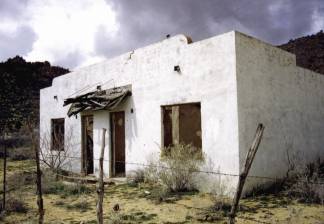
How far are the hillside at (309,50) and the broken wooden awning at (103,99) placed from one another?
19.1 m

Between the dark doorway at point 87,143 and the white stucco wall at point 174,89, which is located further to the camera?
the dark doorway at point 87,143

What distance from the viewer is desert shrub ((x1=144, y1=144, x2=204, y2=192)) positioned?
25.6 ft

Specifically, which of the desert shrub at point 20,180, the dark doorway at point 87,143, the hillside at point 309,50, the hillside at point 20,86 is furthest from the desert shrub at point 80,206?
the hillside at point 309,50

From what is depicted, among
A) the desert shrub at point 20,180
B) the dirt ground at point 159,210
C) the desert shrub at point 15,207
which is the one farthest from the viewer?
the desert shrub at point 20,180

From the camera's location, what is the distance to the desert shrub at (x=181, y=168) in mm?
7809

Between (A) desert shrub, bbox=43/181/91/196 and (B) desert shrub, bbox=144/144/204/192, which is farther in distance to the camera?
(A) desert shrub, bbox=43/181/91/196

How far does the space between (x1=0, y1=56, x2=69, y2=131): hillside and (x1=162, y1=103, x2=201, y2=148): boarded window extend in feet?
52.9

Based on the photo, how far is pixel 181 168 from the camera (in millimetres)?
7801

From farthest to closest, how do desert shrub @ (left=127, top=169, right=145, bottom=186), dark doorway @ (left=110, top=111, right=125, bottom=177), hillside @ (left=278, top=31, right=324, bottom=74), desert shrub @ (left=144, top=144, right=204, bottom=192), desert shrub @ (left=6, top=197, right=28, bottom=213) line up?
hillside @ (left=278, top=31, right=324, bottom=74) → dark doorway @ (left=110, top=111, right=125, bottom=177) → desert shrub @ (left=127, top=169, right=145, bottom=186) → desert shrub @ (left=144, top=144, right=204, bottom=192) → desert shrub @ (left=6, top=197, right=28, bottom=213)

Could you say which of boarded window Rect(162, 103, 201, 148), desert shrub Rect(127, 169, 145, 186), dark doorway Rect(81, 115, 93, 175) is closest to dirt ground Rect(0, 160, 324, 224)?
desert shrub Rect(127, 169, 145, 186)

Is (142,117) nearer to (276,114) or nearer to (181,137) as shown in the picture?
(181,137)

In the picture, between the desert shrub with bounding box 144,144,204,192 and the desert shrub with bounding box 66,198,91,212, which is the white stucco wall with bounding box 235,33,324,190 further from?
the desert shrub with bounding box 66,198,91,212

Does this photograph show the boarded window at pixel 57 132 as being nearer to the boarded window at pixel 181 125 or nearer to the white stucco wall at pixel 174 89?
the white stucco wall at pixel 174 89

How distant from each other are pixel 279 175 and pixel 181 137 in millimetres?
2937
